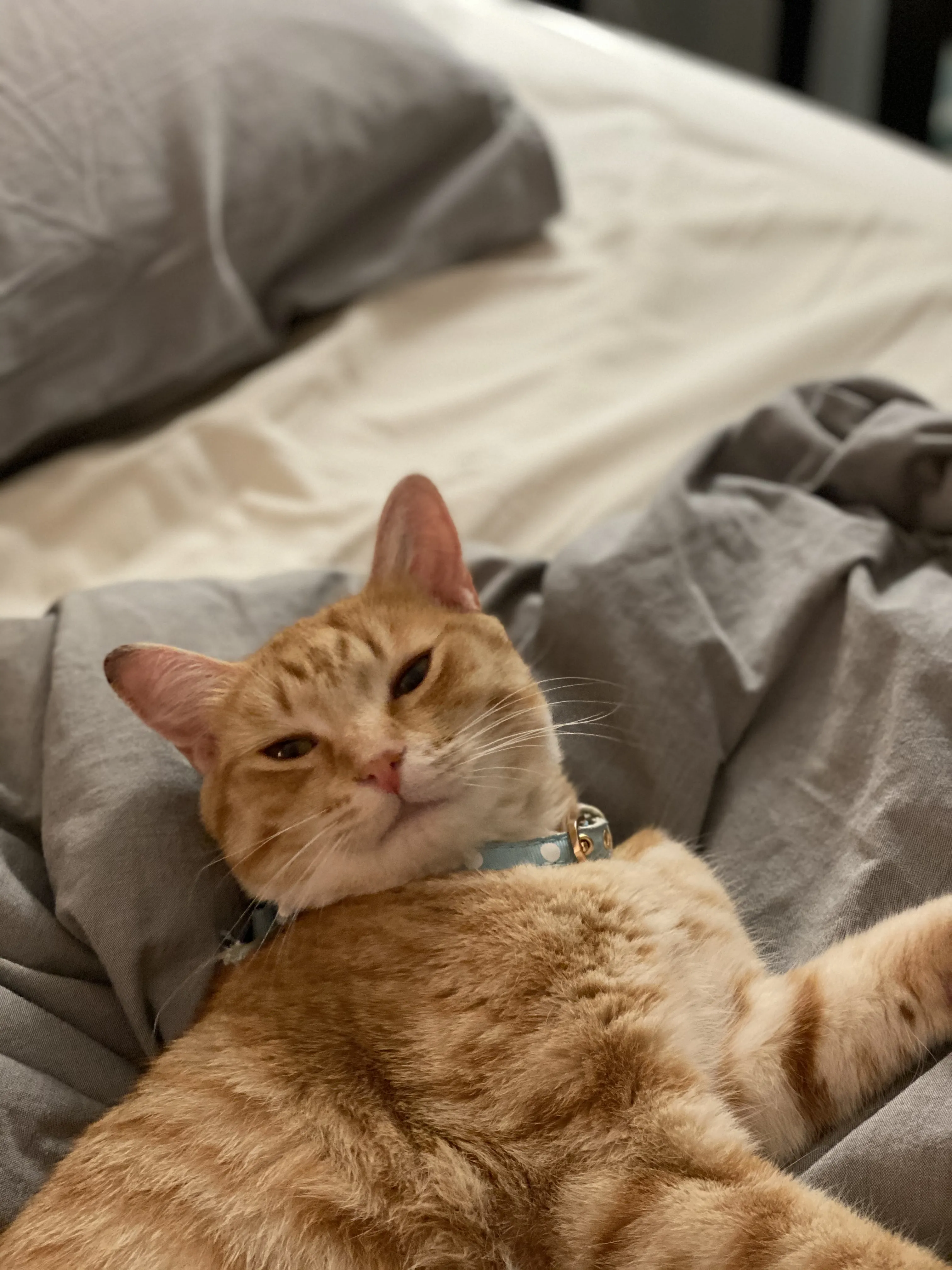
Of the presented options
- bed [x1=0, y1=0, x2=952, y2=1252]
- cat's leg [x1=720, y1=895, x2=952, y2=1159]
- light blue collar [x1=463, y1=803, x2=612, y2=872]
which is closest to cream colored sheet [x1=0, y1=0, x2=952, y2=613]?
bed [x1=0, y1=0, x2=952, y2=1252]

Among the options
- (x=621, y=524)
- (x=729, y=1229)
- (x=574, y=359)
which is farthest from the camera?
(x=574, y=359)

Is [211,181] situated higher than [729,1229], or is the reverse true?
[211,181]

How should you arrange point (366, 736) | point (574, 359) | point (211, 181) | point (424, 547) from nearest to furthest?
point (366, 736) → point (424, 547) → point (211, 181) → point (574, 359)

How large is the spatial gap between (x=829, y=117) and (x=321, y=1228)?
2.52 metres

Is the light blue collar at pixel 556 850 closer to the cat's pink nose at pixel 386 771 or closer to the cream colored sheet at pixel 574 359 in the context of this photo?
the cat's pink nose at pixel 386 771

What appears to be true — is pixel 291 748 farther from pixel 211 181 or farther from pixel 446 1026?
pixel 211 181

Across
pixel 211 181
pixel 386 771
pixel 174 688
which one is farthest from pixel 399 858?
pixel 211 181

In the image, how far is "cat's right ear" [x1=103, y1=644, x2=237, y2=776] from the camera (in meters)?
1.24

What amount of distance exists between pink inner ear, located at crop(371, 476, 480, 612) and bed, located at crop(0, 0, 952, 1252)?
153 mm

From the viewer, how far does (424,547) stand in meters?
1.41

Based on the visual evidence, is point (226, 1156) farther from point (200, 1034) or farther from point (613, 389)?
point (613, 389)

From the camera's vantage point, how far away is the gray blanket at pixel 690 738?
116cm

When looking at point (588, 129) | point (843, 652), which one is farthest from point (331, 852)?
point (588, 129)

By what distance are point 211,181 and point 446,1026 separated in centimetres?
146
